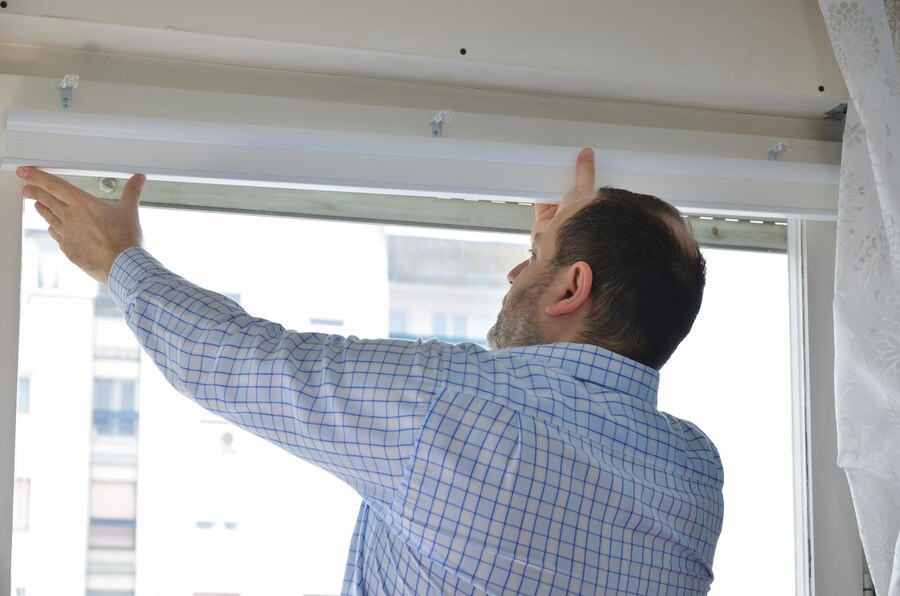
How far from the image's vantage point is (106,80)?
1342mm

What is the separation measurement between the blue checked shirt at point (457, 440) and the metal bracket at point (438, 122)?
0.44 meters

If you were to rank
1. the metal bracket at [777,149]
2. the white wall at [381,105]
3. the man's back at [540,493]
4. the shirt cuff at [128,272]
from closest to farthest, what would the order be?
the man's back at [540,493], the shirt cuff at [128,272], the white wall at [381,105], the metal bracket at [777,149]

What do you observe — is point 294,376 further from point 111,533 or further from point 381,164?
point 111,533

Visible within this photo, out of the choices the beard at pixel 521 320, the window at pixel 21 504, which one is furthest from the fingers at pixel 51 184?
the beard at pixel 521 320

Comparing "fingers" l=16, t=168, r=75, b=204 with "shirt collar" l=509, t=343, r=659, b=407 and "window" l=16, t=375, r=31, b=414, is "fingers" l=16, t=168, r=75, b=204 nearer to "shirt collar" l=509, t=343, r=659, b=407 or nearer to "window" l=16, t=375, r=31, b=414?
"window" l=16, t=375, r=31, b=414

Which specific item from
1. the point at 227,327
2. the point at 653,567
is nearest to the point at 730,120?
the point at 653,567

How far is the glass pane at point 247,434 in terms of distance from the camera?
4.44 ft

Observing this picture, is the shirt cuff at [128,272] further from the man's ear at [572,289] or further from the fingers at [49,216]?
the man's ear at [572,289]

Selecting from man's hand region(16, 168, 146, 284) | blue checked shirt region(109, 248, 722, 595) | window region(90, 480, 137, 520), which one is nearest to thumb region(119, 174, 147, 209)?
man's hand region(16, 168, 146, 284)

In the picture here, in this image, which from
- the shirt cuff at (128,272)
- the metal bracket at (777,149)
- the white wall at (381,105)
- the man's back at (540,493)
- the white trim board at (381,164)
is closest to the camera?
the man's back at (540,493)

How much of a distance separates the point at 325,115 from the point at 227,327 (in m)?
0.45

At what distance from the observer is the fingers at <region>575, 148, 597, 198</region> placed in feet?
4.38

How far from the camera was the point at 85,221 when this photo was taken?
1.17 m

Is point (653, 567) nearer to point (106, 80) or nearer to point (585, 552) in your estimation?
point (585, 552)
